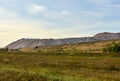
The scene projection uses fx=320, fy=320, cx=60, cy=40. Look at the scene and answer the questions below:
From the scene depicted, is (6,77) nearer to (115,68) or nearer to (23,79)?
(23,79)

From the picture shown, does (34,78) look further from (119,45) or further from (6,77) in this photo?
(119,45)

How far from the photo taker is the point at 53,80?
28.2 m

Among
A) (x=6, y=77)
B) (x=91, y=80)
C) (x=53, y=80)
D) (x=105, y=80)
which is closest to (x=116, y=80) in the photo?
(x=105, y=80)

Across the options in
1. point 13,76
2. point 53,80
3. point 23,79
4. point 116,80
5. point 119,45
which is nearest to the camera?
point 53,80

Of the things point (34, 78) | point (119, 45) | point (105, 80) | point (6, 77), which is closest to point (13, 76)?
point (6, 77)

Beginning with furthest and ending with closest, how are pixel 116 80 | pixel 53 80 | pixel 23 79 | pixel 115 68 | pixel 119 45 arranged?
pixel 119 45 → pixel 115 68 → pixel 116 80 → pixel 23 79 → pixel 53 80

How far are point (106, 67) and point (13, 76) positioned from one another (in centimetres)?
2589

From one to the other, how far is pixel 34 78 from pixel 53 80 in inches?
98.3

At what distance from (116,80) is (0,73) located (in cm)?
1250

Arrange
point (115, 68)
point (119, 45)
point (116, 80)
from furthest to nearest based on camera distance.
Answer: point (119, 45), point (115, 68), point (116, 80)

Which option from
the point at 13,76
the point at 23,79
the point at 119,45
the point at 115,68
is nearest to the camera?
the point at 23,79

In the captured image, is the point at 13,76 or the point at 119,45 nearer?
the point at 13,76

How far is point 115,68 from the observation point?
54.0 m

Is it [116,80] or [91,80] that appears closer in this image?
[91,80]
